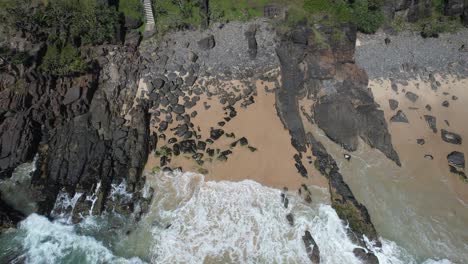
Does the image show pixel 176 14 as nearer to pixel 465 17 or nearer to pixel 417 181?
pixel 417 181

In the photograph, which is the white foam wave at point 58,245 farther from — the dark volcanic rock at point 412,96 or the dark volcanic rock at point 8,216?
the dark volcanic rock at point 412,96

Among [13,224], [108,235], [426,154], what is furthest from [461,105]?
[13,224]

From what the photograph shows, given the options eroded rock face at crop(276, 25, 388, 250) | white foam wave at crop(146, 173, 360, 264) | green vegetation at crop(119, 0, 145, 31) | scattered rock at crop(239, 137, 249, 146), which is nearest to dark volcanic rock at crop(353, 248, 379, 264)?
white foam wave at crop(146, 173, 360, 264)

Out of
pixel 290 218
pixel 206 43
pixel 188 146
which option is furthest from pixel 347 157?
pixel 206 43

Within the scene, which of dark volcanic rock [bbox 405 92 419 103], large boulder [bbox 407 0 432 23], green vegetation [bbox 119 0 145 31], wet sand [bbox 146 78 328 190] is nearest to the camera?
wet sand [bbox 146 78 328 190]

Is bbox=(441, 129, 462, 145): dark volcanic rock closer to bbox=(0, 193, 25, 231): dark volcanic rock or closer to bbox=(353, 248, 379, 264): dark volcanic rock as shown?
bbox=(353, 248, 379, 264): dark volcanic rock
